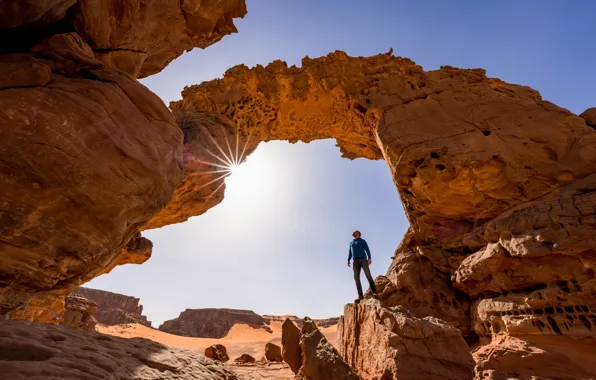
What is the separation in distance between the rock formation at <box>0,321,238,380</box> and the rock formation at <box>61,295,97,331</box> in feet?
46.2

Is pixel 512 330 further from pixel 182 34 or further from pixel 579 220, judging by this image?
pixel 182 34

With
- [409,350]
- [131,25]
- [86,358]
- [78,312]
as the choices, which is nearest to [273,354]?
[409,350]

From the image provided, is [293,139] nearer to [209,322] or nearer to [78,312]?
[78,312]

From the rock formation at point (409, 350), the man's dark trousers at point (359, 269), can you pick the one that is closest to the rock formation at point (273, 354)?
the man's dark trousers at point (359, 269)

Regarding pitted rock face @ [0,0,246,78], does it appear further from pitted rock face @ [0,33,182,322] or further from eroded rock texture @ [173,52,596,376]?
eroded rock texture @ [173,52,596,376]

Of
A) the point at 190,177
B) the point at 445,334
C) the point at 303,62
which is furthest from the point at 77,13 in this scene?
the point at 303,62

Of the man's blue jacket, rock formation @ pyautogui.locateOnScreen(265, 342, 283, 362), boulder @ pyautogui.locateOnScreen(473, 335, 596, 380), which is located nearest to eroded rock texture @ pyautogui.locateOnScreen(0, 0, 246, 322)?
the man's blue jacket

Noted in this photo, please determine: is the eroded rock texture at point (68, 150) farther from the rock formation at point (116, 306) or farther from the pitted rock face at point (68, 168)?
the rock formation at point (116, 306)

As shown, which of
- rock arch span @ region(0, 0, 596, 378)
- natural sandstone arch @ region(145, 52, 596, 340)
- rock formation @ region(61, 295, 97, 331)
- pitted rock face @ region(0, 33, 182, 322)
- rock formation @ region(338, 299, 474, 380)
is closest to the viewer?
pitted rock face @ region(0, 33, 182, 322)

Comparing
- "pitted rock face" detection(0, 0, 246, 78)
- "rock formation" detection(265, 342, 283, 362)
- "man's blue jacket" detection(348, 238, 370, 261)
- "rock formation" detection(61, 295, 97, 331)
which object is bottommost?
"rock formation" detection(265, 342, 283, 362)

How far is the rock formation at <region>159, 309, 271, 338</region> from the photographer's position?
36000mm

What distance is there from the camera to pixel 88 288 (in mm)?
38500

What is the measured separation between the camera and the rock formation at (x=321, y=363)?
358 cm

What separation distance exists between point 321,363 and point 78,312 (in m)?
15.6
